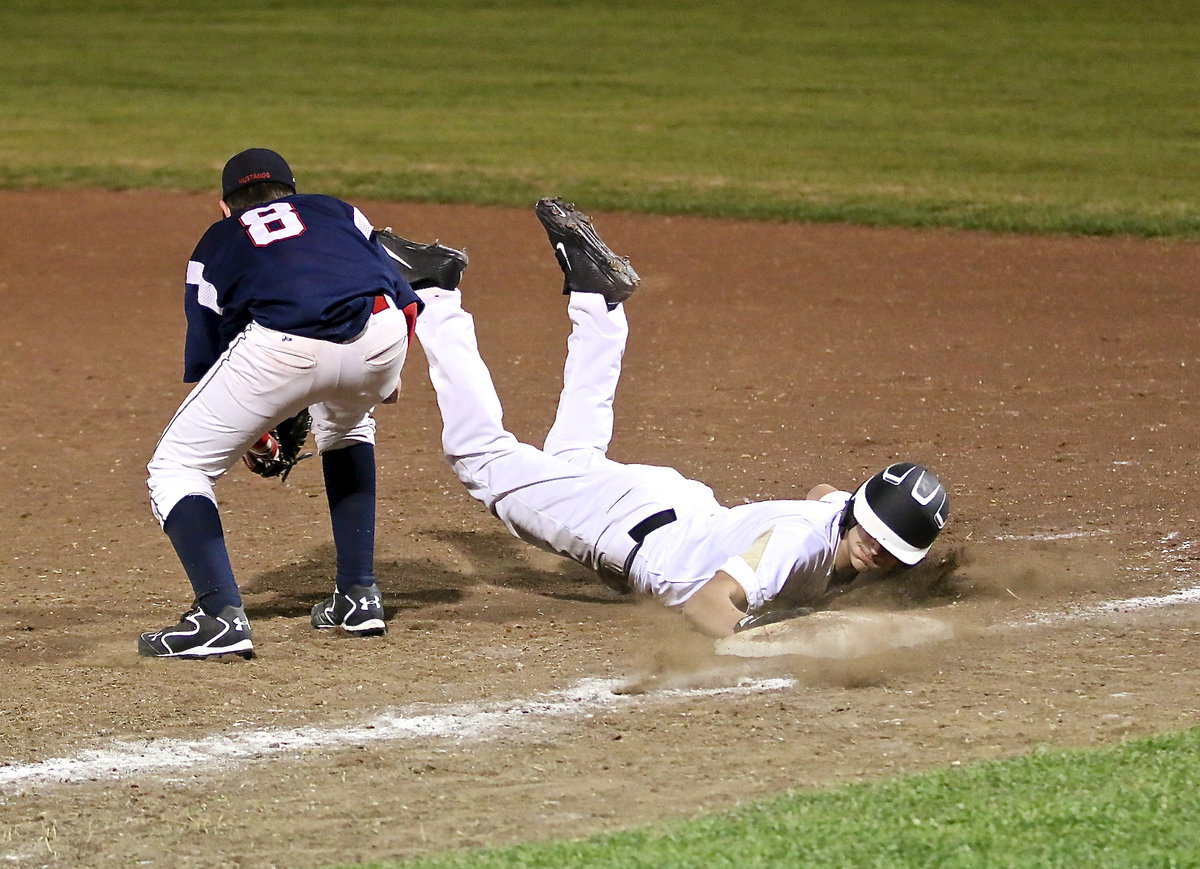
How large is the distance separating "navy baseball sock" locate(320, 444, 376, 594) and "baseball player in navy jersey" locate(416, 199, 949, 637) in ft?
1.02

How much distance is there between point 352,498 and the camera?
17.5 feet

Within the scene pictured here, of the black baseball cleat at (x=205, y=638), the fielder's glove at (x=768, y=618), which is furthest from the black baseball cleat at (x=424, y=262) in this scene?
the fielder's glove at (x=768, y=618)

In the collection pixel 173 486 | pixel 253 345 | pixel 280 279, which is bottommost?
pixel 173 486

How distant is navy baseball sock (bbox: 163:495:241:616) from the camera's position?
4.81m

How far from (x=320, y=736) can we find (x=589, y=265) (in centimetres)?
226

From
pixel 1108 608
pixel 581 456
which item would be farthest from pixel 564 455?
pixel 1108 608

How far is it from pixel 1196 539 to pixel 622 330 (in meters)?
2.10

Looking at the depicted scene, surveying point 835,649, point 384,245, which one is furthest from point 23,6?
point 835,649

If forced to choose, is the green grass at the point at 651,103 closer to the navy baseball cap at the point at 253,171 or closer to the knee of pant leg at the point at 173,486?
the navy baseball cap at the point at 253,171

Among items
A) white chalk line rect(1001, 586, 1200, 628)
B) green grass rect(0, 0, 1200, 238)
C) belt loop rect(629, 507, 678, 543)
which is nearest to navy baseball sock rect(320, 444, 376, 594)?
belt loop rect(629, 507, 678, 543)

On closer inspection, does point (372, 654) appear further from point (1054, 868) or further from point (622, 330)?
point (1054, 868)

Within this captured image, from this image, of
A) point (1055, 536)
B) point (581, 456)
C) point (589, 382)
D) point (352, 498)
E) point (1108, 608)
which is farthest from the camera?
point (1055, 536)

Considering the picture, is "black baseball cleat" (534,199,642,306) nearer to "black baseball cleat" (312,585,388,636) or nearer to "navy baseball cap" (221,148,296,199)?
"navy baseball cap" (221,148,296,199)

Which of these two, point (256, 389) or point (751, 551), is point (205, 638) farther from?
point (751, 551)
